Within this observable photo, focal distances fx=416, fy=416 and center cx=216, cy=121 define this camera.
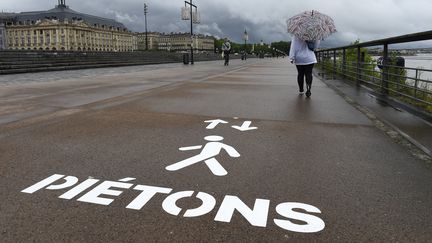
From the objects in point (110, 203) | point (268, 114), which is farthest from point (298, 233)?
point (268, 114)

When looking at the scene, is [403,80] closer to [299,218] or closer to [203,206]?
[299,218]

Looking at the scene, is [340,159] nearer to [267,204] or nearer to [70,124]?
[267,204]

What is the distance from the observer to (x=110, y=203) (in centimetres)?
311

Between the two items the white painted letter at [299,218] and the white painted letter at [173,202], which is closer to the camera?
the white painted letter at [299,218]

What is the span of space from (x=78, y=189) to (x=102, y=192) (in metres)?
0.23

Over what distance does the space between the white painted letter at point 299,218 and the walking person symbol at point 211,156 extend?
3.07ft

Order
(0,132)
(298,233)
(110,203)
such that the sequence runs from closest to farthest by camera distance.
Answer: (298,233)
(110,203)
(0,132)

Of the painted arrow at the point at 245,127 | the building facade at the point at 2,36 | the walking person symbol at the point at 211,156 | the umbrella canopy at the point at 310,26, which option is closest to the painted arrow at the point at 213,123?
the painted arrow at the point at 245,127

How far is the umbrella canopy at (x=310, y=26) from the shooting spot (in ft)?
32.4

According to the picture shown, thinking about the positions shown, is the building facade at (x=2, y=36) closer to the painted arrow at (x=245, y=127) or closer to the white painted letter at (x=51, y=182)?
the painted arrow at (x=245, y=127)

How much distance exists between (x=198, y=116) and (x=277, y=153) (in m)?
2.77

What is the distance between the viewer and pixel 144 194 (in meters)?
3.31

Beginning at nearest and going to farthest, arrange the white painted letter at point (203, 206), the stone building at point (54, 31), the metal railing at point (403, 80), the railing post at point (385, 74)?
1. the white painted letter at point (203, 206)
2. the metal railing at point (403, 80)
3. the railing post at point (385, 74)
4. the stone building at point (54, 31)

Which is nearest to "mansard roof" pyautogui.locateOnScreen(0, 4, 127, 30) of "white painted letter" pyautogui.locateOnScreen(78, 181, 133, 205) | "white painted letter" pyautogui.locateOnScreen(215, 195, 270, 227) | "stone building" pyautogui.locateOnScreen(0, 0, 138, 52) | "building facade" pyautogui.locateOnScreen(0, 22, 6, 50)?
"stone building" pyautogui.locateOnScreen(0, 0, 138, 52)
